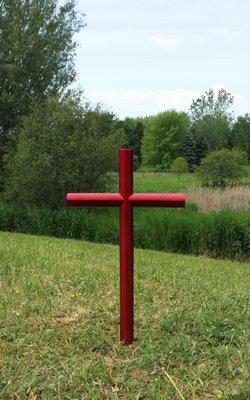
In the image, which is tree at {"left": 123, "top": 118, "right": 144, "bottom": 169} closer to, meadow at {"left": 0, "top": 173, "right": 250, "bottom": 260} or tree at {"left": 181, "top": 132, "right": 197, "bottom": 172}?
tree at {"left": 181, "top": 132, "right": 197, "bottom": 172}

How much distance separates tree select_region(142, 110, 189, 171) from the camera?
80.8m

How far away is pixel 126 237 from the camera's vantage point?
3.72 metres

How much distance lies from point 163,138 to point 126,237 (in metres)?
79.6

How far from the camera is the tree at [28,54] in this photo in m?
23.2

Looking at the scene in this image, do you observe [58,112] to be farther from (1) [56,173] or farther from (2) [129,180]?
(2) [129,180]

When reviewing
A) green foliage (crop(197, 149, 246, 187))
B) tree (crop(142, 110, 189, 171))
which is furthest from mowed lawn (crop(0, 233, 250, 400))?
tree (crop(142, 110, 189, 171))

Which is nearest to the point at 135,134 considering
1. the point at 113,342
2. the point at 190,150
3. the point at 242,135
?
the point at 190,150

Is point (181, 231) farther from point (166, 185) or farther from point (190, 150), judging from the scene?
point (190, 150)

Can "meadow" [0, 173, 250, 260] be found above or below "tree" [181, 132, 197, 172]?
below

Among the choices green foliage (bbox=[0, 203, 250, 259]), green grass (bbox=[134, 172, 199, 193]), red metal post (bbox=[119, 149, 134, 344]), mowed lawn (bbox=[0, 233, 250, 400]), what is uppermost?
red metal post (bbox=[119, 149, 134, 344])

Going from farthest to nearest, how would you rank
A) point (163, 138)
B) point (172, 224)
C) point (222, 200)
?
point (163, 138), point (222, 200), point (172, 224)

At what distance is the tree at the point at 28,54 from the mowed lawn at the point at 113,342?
60.6 ft

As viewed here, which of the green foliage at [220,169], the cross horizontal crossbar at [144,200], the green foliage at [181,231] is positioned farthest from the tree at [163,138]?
the cross horizontal crossbar at [144,200]

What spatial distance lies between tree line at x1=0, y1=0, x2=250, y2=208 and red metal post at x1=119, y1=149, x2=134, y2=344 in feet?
47.4
